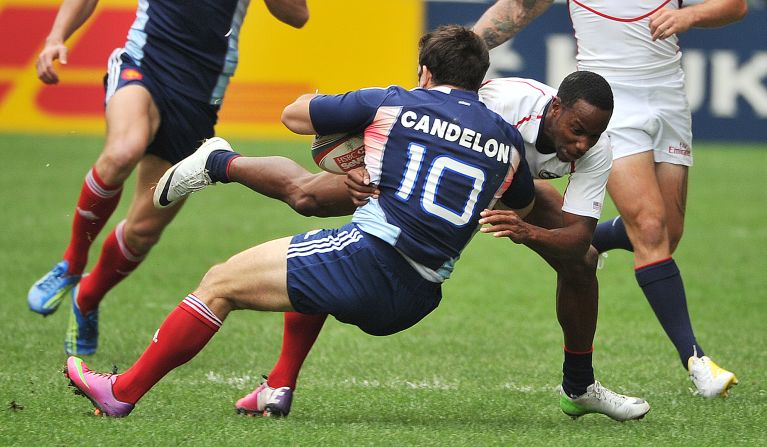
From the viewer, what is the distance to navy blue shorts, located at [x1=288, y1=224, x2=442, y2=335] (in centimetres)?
474

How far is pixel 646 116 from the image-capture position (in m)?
6.31

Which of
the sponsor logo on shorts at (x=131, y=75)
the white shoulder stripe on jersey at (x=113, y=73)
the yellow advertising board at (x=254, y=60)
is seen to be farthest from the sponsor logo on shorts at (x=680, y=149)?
the yellow advertising board at (x=254, y=60)

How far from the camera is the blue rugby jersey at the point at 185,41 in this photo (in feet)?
22.4

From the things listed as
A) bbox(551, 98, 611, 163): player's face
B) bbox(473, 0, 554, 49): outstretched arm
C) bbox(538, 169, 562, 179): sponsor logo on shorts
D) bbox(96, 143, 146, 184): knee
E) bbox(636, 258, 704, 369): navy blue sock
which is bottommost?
bbox(636, 258, 704, 369): navy blue sock

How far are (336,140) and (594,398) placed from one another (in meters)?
1.56

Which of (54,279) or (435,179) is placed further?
(54,279)

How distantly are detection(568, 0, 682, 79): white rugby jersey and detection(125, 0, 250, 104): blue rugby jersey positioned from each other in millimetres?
1957

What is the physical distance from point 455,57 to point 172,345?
5.09ft

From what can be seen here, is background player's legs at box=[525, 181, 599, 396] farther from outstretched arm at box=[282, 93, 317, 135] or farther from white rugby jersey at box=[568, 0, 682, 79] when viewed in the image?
white rugby jersey at box=[568, 0, 682, 79]

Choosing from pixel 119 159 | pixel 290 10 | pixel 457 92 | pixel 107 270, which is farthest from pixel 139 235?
pixel 457 92

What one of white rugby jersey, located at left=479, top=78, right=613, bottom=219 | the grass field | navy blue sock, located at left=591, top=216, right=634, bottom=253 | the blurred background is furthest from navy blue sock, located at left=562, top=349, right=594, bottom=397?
the blurred background

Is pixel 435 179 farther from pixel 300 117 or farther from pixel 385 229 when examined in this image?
pixel 300 117

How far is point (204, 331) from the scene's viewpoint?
189 inches

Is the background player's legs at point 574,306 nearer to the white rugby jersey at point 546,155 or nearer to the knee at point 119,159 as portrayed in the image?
the white rugby jersey at point 546,155
